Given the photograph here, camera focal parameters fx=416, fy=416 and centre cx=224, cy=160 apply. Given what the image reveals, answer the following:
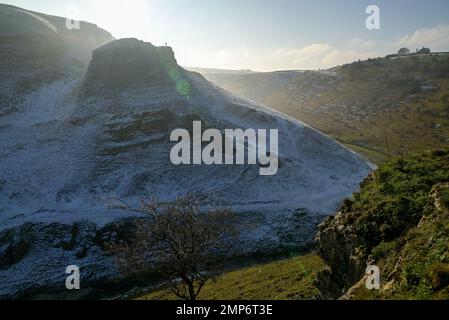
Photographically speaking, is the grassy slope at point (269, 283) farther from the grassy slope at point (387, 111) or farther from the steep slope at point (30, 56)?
the steep slope at point (30, 56)

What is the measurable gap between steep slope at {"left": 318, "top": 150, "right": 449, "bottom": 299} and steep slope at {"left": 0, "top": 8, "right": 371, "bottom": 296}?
2993 cm

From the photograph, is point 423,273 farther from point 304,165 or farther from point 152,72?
point 152,72

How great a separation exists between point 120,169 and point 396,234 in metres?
56.8

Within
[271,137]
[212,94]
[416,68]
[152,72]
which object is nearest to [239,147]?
[271,137]

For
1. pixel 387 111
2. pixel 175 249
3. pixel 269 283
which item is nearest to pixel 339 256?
pixel 175 249

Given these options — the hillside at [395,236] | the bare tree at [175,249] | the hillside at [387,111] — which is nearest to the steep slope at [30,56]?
the bare tree at [175,249]

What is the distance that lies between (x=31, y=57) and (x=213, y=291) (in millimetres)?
102772

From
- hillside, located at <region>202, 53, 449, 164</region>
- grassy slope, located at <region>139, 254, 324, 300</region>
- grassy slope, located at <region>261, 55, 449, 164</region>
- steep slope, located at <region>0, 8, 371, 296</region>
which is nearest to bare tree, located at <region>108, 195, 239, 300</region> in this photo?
grassy slope, located at <region>139, 254, 324, 300</region>

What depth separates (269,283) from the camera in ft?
121

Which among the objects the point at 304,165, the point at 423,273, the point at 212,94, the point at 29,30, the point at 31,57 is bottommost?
the point at 304,165

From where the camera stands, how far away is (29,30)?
140500 mm

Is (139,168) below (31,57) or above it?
below

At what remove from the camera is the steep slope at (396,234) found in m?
13.6
